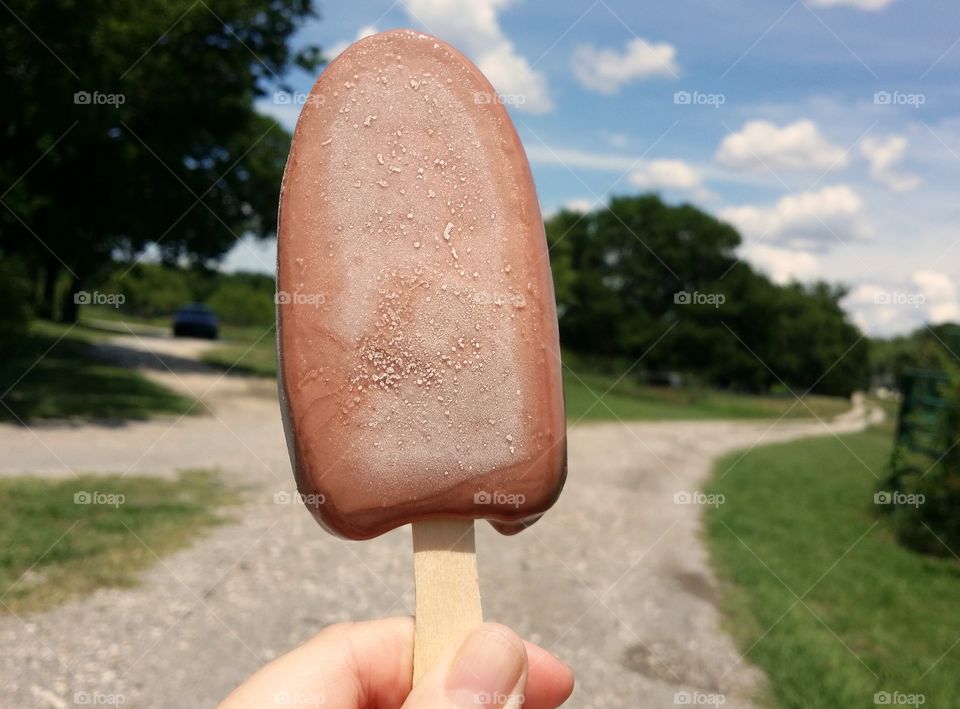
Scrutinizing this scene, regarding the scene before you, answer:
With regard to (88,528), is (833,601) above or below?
below

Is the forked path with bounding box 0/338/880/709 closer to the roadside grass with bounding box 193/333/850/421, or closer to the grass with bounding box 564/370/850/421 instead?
the roadside grass with bounding box 193/333/850/421

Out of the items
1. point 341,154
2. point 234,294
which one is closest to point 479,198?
point 341,154

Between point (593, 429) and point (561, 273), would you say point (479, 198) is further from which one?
point (561, 273)

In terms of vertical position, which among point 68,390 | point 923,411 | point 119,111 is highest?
point 119,111

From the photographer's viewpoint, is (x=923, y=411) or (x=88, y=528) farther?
(x=923, y=411)

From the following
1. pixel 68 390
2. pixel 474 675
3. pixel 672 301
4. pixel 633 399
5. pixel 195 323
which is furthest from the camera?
pixel 672 301

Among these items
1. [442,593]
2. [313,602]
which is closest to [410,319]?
[442,593]

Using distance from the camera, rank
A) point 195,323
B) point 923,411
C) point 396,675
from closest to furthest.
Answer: point 396,675 → point 923,411 → point 195,323

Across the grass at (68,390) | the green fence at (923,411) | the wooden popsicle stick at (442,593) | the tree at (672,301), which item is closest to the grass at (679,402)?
the tree at (672,301)

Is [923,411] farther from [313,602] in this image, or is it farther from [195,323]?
[195,323]
